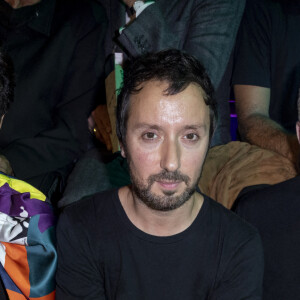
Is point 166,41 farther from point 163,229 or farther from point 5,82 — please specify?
point 163,229

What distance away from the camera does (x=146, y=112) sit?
122 centimetres

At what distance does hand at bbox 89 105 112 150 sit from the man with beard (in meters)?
0.59

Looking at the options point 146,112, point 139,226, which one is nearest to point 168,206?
point 139,226

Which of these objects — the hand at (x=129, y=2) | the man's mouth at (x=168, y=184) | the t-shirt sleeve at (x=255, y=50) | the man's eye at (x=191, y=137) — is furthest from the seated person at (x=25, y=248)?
the t-shirt sleeve at (x=255, y=50)

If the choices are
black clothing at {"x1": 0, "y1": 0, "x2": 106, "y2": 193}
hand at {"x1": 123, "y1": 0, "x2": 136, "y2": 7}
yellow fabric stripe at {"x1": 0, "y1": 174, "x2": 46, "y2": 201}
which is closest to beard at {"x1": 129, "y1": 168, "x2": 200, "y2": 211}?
yellow fabric stripe at {"x1": 0, "y1": 174, "x2": 46, "y2": 201}

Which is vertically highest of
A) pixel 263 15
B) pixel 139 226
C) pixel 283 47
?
pixel 263 15

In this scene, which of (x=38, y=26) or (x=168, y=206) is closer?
(x=168, y=206)

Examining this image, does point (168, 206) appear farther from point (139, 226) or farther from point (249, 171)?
point (249, 171)

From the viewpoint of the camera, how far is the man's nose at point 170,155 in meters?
1.15

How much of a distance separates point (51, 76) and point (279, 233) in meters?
1.33

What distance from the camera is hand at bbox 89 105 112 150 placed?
188 centimetres

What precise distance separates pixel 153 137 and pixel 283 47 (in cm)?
121

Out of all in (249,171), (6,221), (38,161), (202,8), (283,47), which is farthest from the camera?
(283,47)

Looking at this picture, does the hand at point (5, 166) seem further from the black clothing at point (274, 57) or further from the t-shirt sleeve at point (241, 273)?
the black clothing at point (274, 57)
